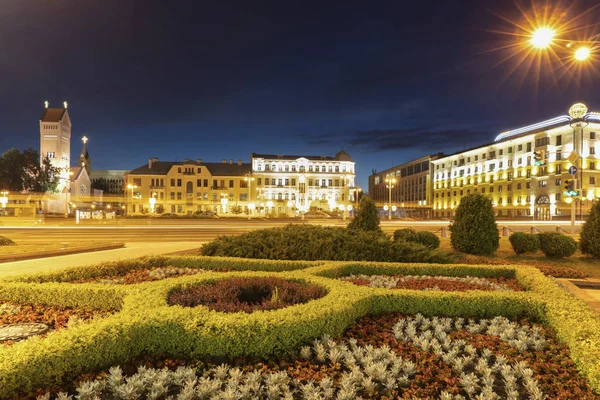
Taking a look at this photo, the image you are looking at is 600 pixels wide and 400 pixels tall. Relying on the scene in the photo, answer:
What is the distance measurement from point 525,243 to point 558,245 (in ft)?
3.79

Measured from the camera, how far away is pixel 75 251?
1811 centimetres

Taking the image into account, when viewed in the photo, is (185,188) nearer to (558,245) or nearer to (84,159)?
(84,159)

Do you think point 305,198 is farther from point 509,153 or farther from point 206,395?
point 206,395

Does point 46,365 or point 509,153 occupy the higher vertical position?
point 509,153

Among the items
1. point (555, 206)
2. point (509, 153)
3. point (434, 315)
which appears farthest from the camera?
point (509, 153)

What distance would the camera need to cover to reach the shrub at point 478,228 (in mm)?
16328

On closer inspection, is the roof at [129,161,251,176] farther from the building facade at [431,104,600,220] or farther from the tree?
the tree

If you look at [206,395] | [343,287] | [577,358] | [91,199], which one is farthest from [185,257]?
[91,199]

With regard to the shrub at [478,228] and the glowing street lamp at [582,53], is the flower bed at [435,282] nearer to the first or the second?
the shrub at [478,228]

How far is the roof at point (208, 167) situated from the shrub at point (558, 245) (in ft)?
281

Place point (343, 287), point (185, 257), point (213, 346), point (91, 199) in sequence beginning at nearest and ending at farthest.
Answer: point (213, 346), point (343, 287), point (185, 257), point (91, 199)

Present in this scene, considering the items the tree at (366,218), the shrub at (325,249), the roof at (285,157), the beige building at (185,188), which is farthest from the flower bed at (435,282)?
the roof at (285,157)

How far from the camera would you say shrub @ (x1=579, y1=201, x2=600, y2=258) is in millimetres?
15719

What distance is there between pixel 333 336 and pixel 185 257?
798 cm
